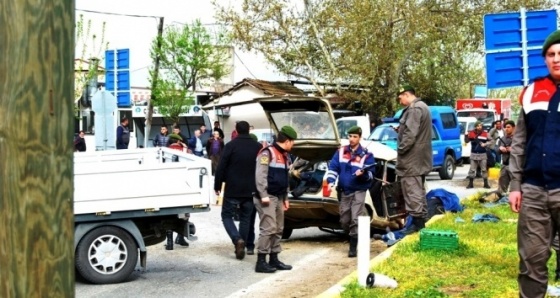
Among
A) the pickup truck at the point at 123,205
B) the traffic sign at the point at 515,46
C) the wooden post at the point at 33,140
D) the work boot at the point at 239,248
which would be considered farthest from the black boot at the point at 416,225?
the wooden post at the point at 33,140

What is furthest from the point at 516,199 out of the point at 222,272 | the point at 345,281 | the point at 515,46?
the point at 515,46

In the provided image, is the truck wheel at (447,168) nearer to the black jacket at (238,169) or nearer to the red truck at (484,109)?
the red truck at (484,109)

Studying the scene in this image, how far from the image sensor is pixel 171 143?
17438 millimetres

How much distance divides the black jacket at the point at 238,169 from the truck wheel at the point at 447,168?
53.1 feet

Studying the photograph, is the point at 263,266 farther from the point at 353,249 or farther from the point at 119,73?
the point at 119,73

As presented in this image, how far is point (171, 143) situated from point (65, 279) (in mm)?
14565

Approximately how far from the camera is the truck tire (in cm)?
894

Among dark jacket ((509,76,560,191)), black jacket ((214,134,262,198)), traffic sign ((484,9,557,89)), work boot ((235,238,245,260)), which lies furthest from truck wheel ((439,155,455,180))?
dark jacket ((509,76,560,191))

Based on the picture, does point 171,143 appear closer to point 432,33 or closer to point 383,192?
point 383,192

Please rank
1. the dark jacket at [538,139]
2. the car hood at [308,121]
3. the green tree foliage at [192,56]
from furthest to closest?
the green tree foliage at [192,56]
the car hood at [308,121]
the dark jacket at [538,139]

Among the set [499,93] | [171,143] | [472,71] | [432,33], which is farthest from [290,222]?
[499,93]

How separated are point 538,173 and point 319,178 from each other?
7125 millimetres

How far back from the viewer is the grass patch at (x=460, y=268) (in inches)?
280

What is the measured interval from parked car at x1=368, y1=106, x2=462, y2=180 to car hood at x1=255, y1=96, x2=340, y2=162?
1200cm
